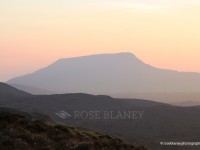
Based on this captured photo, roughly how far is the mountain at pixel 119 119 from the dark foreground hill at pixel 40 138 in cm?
5499

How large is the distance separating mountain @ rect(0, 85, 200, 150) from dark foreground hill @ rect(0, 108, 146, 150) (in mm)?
54986

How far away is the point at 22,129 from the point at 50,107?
124089mm

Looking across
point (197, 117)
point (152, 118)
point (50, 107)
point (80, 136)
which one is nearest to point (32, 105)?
point (50, 107)

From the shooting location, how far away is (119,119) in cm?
12825

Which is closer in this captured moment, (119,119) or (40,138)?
(40,138)

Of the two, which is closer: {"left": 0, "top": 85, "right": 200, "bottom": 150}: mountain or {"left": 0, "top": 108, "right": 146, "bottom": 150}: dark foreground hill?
{"left": 0, "top": 108, "right": 146, "bottom": 150}: dark foreground hill

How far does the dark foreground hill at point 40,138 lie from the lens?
22594 millimetres

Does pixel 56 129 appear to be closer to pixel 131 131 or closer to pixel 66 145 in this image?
pixel 66 145

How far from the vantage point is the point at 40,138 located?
2455 cm

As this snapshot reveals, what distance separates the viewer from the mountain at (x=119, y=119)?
10162 centimetres

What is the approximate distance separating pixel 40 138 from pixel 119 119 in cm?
10460

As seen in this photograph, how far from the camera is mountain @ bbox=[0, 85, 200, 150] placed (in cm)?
10162

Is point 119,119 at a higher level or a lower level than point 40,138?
lower

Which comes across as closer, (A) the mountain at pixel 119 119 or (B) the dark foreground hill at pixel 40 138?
(B) the dark foreground hill at pixel 40 138
